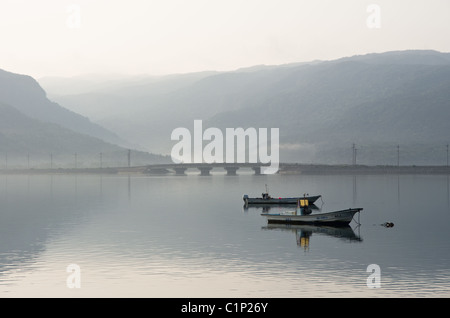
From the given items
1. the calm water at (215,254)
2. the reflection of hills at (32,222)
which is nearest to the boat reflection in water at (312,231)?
the calm water at (215,254)

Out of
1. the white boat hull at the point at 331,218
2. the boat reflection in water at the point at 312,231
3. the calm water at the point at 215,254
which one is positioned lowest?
the calm water at the point at 215,254

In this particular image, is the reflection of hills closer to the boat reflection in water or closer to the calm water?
the calm water

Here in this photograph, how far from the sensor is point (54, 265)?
241 ft

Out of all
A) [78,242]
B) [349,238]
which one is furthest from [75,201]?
[349,238]

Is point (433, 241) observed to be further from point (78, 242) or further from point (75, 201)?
point (75, 201)

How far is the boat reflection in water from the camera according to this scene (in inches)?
3632

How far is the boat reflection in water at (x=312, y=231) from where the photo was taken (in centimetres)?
9225

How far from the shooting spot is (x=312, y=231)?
332ft

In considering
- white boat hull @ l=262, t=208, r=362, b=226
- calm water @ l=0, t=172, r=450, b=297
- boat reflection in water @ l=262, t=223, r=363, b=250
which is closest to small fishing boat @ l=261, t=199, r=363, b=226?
white boat hull @ l=262, t=208, r=362, b=226

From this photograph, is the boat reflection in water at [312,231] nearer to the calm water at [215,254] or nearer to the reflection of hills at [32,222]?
the calm water at [215,254]

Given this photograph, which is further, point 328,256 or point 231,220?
point 231,220
